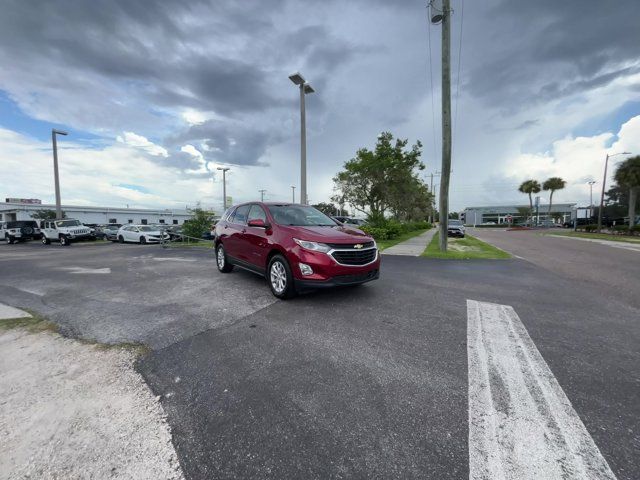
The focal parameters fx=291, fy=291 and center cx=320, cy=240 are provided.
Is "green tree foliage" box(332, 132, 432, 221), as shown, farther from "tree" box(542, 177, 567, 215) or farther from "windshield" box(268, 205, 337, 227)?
"tree" box(542, 177, 567, 215)

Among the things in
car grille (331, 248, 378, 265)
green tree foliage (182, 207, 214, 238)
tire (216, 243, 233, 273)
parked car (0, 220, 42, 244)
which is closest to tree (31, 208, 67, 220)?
parked car (0, 220, 42, 244)

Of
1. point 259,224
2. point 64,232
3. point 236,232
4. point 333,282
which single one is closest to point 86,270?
point 236,232

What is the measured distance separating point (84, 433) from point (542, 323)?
5.14 m

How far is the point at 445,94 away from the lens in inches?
428

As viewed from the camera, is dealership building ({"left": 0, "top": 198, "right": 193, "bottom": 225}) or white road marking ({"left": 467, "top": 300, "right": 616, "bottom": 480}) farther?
dealership building ({"left": 0, "top": 198, "right": 193, "bottom": 225})

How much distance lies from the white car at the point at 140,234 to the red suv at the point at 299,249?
15.9m

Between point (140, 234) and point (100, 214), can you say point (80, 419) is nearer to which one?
point (140, 234)

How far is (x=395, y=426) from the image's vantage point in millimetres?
2061

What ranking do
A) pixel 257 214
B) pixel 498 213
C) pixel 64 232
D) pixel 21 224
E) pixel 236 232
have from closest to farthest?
pixel 257 214 → pixel 236 232 → pixel 64 232 → pixel 21 224 → pixel 498 213

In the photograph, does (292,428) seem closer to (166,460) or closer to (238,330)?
(166,460)

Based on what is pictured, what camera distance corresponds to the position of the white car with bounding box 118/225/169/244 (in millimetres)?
19938

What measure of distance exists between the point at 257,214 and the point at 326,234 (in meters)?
1.89

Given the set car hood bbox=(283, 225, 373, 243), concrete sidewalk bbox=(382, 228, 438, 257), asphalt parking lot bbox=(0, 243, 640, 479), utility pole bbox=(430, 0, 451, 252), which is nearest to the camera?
asphalt parking lot bbox=(0, 243, 640, 479)

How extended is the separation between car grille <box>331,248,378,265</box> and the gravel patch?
9.67 feet
